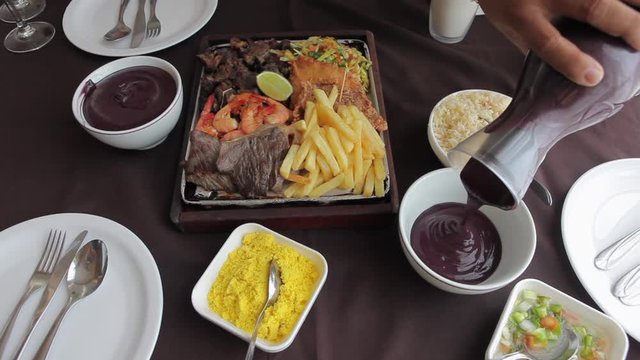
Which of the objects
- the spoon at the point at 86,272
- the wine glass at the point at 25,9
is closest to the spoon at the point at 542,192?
the spoon at the point at 86,272

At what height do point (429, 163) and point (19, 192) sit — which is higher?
point (429, 163)

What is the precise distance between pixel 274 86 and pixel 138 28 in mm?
510

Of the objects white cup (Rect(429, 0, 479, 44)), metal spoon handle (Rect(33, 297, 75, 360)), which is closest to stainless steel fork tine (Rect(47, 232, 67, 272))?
metal spoon handle (Rect(33, 297, 75, 360))

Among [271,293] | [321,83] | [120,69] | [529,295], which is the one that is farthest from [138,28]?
[529,295]

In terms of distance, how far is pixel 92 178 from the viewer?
3.81 ft

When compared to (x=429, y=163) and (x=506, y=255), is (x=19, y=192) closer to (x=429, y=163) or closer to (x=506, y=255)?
(x=429, y=163)

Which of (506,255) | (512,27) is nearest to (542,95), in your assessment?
(512,27)

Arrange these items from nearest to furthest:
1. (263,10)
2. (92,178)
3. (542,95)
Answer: (542,95) → (92,178) → (263,10)

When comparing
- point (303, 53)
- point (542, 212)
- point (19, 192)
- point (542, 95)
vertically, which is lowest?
point (19, 192)

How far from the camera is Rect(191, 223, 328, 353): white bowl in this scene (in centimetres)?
85

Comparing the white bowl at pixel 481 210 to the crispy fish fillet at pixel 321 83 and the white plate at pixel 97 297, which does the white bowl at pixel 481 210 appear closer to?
the crispy fish fillet at pixel 321 83

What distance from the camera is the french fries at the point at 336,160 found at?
3.44ft

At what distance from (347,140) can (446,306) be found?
0.41 metres

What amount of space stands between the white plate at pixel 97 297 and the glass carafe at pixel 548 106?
65 centimetres
